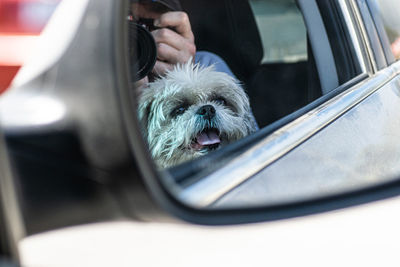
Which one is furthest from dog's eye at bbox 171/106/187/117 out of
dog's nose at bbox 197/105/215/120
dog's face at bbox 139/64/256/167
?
dog's nose at bbox 197/105/215/120

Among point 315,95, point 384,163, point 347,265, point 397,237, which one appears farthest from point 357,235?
point 315,95

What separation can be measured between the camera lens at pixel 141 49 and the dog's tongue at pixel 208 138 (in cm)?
76

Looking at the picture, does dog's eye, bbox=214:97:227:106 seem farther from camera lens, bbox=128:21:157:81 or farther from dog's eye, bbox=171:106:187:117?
camera lens, bbox=128:21:157:81

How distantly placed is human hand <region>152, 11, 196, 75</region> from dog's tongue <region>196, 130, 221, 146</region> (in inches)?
15.1

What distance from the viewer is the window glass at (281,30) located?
10.7 ft

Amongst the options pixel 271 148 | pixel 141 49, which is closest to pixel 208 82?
pixel 141 49

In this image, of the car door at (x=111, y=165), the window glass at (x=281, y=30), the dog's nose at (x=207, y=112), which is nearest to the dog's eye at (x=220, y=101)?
the dog's nose at (x=207, y=112)

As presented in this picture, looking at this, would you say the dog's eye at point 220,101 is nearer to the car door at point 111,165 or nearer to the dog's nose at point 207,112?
the dog's nose at point 207,112

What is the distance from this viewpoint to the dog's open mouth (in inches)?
95.5

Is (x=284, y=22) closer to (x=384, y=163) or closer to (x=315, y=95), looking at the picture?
(x=315, y=95)

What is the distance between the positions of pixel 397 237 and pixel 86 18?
1.01m

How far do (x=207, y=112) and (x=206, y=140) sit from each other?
0.71ft

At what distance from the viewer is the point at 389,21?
2.53 metres

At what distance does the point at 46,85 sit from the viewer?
953mm
